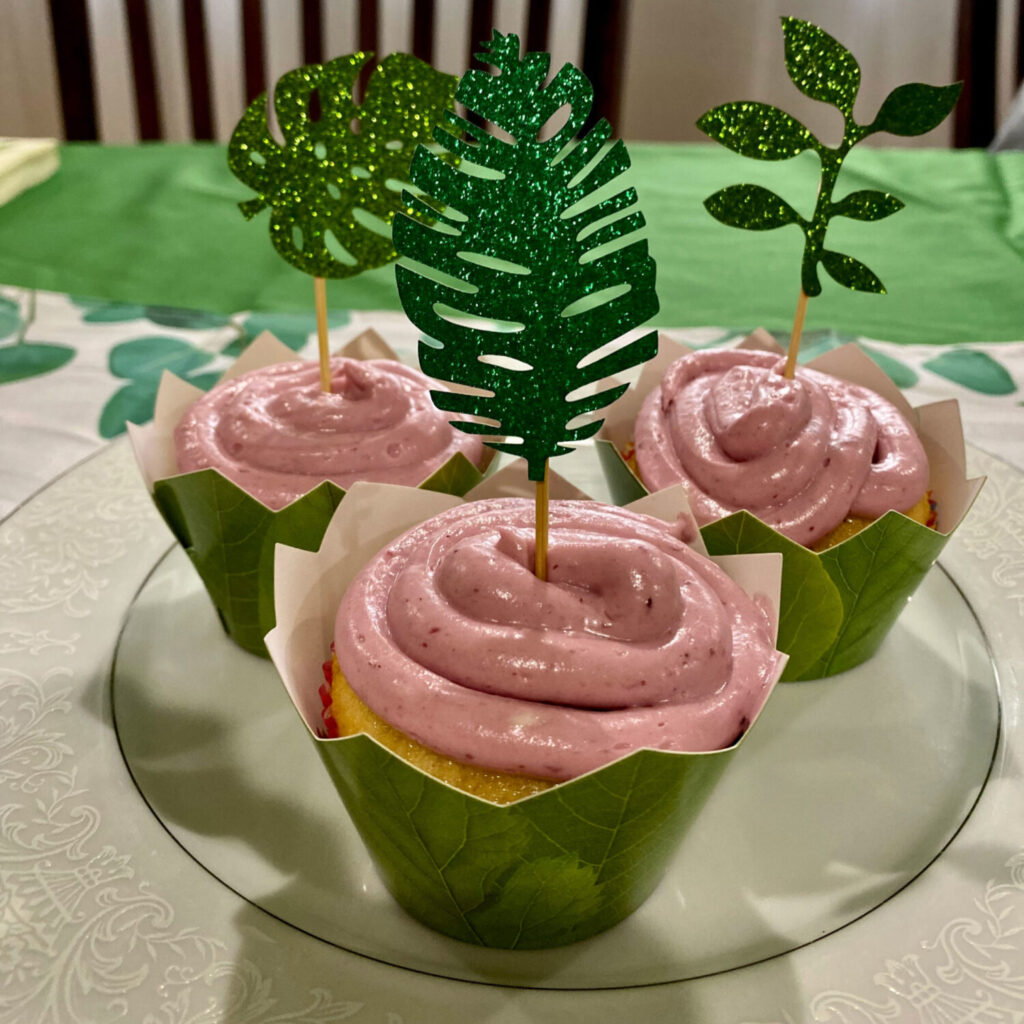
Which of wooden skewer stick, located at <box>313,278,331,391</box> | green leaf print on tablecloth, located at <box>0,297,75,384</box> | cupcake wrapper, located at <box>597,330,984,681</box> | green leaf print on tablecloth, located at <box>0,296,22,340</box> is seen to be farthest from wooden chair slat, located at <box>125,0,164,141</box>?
cupcake wrapper, located at <box>597,330,984,681</box>

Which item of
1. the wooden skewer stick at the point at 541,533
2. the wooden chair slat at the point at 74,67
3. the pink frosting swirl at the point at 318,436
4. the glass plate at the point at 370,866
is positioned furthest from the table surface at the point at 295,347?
the wooden chair slat at the point at 74,67

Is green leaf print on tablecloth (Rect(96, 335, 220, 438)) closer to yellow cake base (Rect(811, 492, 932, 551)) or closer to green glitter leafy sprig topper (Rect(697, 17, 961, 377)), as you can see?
green glitter leafy sprig topper (Rect(697, 17, 961, 377))

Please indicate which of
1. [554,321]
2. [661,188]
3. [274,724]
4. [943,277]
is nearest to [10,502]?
[274,724]

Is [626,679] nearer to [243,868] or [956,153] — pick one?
[243,868]

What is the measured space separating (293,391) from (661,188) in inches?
77.2

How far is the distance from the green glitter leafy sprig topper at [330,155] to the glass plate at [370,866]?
26.8 inches

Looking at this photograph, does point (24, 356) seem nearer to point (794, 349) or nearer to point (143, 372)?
point (143, 372)

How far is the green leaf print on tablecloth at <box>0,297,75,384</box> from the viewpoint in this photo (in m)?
2.50

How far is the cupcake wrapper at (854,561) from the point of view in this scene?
1.57 metres

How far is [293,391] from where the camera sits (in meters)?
1.80

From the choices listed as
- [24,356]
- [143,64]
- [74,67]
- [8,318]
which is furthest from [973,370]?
[74,67]

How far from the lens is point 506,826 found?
1.11m

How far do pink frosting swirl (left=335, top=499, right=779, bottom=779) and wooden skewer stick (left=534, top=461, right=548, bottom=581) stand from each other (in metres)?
0.02

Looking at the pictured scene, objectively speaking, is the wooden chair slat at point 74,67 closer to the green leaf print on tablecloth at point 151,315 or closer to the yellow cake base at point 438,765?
the green leaf print on tablecloth at point 151,315
